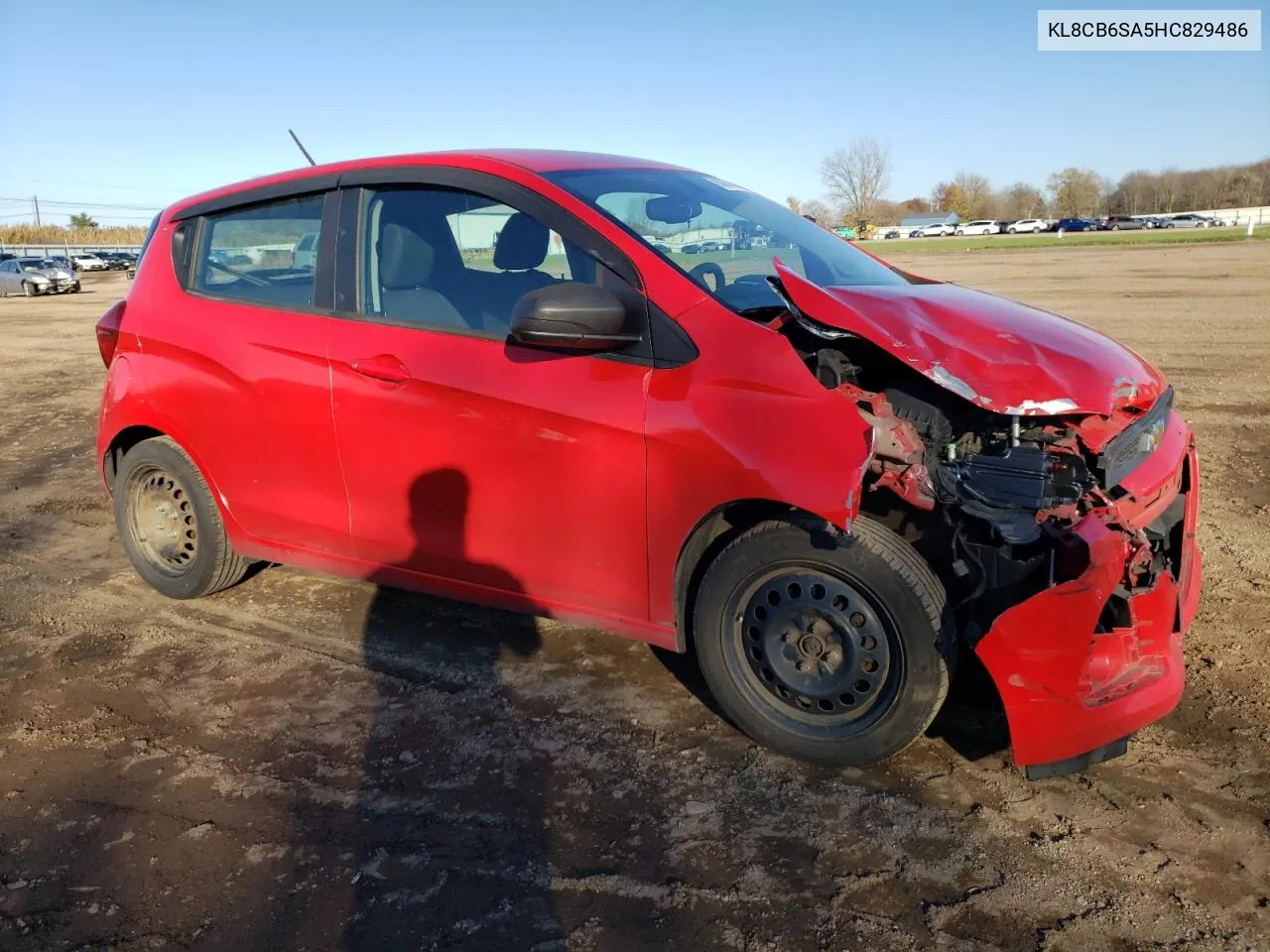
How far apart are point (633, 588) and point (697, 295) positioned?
984 millimetres

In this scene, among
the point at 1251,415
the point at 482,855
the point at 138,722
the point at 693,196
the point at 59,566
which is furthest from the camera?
the point at 1251,415

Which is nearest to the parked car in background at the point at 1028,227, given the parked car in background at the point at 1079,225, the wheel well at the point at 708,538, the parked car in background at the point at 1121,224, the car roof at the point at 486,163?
the parked car in background at the point at 1079,225

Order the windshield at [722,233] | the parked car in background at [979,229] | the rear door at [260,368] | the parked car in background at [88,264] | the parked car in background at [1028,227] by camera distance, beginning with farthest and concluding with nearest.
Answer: the parked car in background at [979,229]
the parked car in background at [1028,227]
the parked car in background at [88,264]
the rear door at [260,368]
the windshield at [722,233]

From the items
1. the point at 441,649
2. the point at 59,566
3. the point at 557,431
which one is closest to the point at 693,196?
the point at 557,431

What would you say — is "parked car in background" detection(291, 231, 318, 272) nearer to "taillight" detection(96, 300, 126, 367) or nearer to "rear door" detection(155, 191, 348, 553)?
"rear door" detection(155, 191, 348, 553)

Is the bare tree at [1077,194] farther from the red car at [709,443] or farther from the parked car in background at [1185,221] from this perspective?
the red car at [709,443]

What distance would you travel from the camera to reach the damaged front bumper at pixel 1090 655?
2.50 metres

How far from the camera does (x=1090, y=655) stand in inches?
101

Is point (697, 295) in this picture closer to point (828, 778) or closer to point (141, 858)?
point (828, 778)

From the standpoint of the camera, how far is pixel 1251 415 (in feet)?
23.9

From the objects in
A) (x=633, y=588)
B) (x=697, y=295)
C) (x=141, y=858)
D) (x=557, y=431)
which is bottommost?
(x=141, y=858)

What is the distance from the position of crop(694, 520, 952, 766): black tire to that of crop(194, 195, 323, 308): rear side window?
2.10 metres

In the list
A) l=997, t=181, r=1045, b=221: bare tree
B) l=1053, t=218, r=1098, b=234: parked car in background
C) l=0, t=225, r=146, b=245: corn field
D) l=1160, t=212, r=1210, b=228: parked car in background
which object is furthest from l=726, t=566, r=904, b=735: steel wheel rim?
l=997, t=181, r=1045, b=221: bare tree

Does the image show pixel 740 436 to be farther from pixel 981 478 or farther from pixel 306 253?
pixel 306 253
